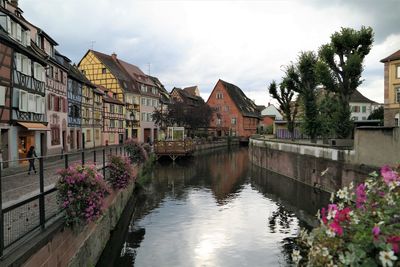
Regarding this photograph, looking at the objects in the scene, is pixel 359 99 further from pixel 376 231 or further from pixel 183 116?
pixel 376 231

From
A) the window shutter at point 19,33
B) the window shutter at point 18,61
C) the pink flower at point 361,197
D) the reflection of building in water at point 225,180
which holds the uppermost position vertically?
the window shutter at point 19,33

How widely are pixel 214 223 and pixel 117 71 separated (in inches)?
1980

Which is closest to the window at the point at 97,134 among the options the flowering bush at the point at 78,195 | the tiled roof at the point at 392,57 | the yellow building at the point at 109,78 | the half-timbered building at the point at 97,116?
the half-timbered building at the point at 97,116

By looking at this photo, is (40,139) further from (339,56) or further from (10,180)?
(10,180)

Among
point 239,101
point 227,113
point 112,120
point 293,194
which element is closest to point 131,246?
point 293,194

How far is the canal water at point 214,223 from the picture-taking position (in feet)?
40.8

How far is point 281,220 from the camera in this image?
1748 centimetres

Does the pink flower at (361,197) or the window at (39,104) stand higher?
the window at (39,104)

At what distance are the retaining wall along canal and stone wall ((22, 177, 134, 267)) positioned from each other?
797 cm

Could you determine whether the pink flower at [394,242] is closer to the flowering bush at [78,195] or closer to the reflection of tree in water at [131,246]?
the flowering bush at [78,195]

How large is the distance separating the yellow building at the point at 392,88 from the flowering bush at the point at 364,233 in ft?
157

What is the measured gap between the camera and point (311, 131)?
111 feet

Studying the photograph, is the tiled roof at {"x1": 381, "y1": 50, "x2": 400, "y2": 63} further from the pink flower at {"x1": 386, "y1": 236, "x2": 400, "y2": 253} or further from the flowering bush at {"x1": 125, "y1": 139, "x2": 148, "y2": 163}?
the pink flower at {"x1": 386, "y1": 236, "x2": 400, "y2": 253}

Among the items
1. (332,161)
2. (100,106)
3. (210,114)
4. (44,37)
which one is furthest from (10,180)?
(210,114)
